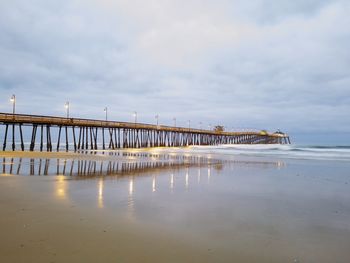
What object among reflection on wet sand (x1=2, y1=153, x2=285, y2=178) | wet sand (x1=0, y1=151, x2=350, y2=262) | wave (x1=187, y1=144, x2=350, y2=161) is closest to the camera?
wet sand (x1=0, y1=151, x2=350, y2=262)

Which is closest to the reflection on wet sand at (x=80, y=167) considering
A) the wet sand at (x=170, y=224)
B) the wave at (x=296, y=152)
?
the wet sand at (x=170, y=224)

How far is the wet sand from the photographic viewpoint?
3.75 meters

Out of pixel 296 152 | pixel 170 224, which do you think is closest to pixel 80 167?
pixel 170 224

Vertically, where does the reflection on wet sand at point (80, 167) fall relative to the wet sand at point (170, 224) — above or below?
above

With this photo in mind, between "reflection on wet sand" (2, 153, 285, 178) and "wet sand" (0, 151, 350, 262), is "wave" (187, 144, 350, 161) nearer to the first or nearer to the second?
"reflection on wet sand" (2, 153, 285, 178)

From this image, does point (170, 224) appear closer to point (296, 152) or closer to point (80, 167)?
point (80, 167)

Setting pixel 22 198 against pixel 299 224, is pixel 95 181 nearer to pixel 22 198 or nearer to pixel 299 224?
pixel 22 198

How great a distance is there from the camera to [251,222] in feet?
17.6

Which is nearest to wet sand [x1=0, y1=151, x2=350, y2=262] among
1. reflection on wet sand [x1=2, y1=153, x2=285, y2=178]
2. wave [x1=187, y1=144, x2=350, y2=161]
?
reflection on wet sand [x1=2, y1=153, x2=285, y2=178]

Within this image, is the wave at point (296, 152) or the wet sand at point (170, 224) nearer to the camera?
the wet sand at point (170, 224)

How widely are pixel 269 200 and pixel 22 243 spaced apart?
18.2 ft

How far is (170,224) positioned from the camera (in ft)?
16.6

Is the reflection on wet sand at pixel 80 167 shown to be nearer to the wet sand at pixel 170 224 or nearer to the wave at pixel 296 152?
the wet sand at pixel 170 224

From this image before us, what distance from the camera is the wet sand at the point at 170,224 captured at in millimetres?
3754
